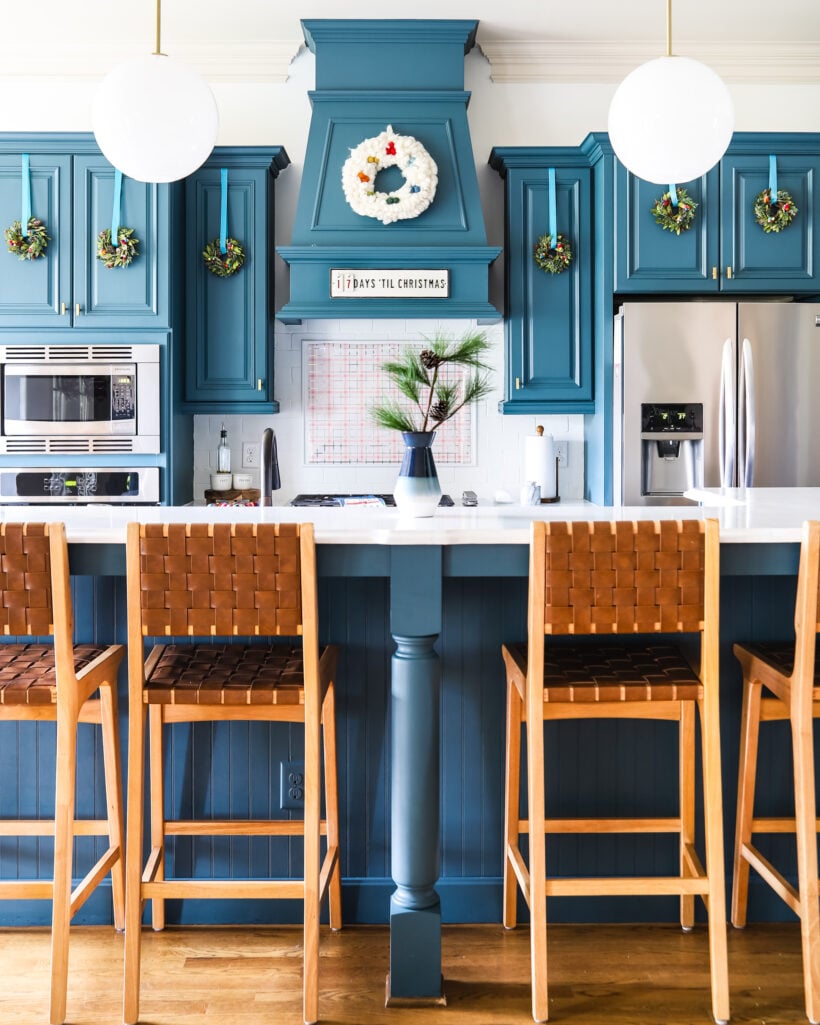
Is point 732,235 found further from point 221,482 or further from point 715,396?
point 221,482

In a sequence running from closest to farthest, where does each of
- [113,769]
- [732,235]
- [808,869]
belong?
[808,869] → [113,769] → [732,235]

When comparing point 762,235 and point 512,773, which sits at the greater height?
point 762,235

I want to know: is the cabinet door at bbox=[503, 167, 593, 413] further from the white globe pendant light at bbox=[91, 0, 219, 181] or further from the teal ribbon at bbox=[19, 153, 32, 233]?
the white globe pendant light at bbox=[91, 0, 219, 181]

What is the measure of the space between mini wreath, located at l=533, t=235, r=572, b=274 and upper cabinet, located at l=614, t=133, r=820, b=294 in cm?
26

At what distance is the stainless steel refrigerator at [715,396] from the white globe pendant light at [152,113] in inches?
84.1

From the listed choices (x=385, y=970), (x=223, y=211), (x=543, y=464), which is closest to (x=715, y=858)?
(x=385, y=970)

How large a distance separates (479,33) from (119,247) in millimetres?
1839

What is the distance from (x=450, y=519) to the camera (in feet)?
7.43

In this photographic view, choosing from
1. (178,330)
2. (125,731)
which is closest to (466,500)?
(178,330)

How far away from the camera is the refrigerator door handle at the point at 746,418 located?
153 inches

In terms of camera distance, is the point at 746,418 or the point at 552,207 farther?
the point at 552,207

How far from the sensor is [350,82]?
4102 mm

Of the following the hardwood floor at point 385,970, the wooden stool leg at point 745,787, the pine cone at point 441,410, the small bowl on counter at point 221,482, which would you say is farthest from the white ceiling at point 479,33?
the hardwood floor at point 385,970

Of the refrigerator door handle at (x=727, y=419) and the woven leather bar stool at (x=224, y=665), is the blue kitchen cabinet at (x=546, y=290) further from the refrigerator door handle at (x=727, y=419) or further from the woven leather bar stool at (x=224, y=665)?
the woven leather bar stool at (x=224, y=665)
